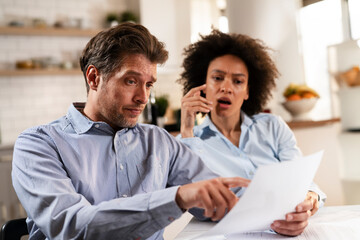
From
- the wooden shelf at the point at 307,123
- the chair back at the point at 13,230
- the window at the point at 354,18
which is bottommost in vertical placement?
the chair back at the point at 13,230

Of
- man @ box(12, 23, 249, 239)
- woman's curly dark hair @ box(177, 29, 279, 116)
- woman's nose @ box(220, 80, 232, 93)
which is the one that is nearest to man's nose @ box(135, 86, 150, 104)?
man @ box(12, 23, 249, 239)

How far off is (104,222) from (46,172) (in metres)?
0.23

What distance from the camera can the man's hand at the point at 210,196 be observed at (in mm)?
751

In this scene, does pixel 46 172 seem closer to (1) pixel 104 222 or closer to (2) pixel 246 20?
(1) pixel 104 222

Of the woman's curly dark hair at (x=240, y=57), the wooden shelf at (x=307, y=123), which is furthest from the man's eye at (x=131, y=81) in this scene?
the wooden shelf at (x=307, y=123)

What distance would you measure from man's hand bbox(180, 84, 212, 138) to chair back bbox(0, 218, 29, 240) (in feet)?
2.49

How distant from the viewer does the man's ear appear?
1.19 metres

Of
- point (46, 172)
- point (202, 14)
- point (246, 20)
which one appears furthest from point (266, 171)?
point (202, 14)

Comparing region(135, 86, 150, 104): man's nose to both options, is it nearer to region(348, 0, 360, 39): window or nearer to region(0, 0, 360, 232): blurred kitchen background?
region(0, 0, 360, 232): blurred kitchen background

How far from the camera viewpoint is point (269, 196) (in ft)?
2.64

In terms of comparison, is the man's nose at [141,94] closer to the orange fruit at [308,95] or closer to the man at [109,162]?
the man at [109,162]

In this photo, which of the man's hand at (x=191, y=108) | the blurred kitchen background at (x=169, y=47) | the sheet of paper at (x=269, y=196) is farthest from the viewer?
the blurred kitchen background at (x=169, y=47)

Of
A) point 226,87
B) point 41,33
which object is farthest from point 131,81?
point 41,33

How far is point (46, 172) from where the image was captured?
94 centimetres
